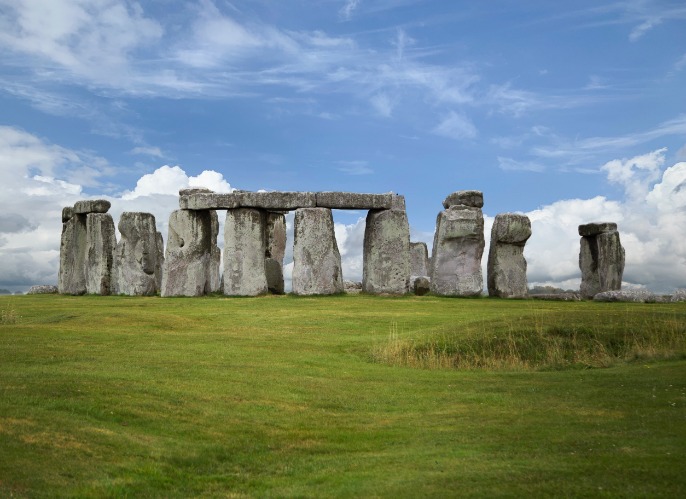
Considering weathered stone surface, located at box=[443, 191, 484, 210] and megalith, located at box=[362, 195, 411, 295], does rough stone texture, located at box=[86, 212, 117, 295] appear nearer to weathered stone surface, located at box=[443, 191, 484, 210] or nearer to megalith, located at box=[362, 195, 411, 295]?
megalith, located at box=[362, 195, 411, 295]

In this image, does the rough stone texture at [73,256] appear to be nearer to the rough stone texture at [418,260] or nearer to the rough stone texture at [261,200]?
the rough stone texture at [261,200]

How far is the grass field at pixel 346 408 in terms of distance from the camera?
9312mm

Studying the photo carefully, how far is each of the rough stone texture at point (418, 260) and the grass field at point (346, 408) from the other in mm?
23769

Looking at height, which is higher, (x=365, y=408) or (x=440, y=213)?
(x=440, y=213)

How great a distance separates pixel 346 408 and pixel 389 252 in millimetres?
20959

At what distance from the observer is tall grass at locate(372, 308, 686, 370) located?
18562 millimetres

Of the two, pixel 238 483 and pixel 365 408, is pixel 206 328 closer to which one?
pixel 365 408

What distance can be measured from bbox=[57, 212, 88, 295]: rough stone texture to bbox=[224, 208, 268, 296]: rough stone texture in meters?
8.76

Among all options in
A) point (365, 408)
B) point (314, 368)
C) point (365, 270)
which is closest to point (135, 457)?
point (365, 408)

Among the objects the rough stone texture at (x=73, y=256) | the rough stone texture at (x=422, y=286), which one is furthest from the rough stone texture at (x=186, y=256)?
the rough stone texture at (x=422, y=286)

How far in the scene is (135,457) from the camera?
10.1 metres

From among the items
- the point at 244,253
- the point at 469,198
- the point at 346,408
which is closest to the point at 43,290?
the point at 244,253

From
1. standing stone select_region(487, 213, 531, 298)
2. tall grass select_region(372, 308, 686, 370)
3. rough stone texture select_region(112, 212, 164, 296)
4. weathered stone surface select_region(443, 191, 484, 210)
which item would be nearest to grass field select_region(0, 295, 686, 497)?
tall grass select_region(372, 308, 686, 370)

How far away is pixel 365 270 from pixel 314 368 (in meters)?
18.1
